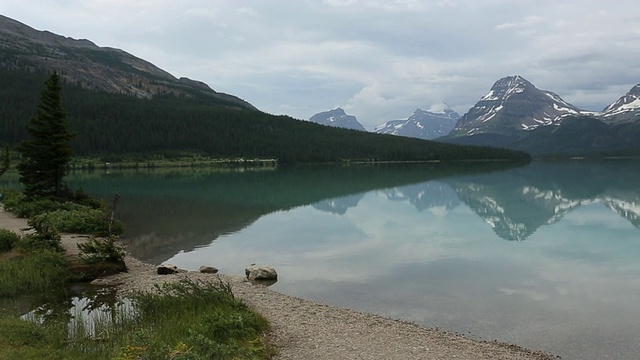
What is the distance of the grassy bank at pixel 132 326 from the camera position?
38.4ft

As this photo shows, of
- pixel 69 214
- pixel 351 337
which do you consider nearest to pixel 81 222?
pixel 69 214

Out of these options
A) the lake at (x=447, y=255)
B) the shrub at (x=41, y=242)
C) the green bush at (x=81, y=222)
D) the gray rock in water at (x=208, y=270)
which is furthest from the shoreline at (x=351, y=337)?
the green bush at (x=81, y=222)

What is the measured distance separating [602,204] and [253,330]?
64077 millimetres

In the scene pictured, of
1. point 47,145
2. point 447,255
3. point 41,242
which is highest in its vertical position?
point 47,145

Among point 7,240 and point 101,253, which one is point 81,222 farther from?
point 101,253

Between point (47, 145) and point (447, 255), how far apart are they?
3597 centimetres

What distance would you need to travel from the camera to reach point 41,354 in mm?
11781

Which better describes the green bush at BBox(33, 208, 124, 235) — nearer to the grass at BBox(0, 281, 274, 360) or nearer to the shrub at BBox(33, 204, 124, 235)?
the shrub at BBox(33, 204, 124, 235)

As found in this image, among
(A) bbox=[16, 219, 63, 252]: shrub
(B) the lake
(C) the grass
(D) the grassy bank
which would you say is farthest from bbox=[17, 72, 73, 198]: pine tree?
(C) the grass

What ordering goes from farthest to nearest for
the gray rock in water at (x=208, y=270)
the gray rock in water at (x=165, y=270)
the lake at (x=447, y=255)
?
1. the gray rock in water at (x=208, y=270)
2. the gray rock in water at (x=165, y=270)
3. the lake at (x=447, y=255)

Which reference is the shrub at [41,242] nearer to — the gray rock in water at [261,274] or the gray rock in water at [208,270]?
the gray rock in water at [208,270]

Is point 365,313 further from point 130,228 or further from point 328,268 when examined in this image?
point 130,228

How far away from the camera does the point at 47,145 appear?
43688 millimetres

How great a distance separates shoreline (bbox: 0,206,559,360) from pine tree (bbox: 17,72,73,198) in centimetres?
2820
